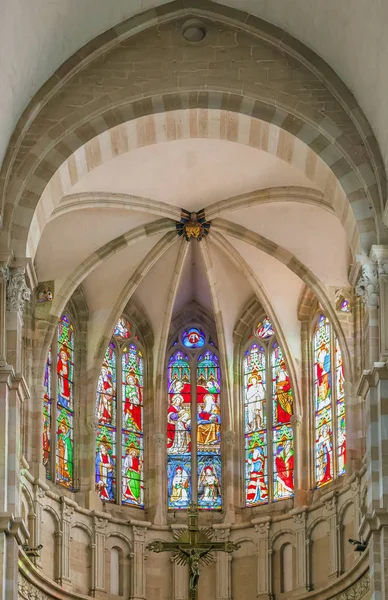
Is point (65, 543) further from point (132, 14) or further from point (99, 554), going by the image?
point (132, 14)

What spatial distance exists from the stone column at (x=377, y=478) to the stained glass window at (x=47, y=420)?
324 inches

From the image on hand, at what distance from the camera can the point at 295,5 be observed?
97.9 feet

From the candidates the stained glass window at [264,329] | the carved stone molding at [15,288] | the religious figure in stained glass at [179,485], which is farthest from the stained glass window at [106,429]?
the carved stone molding at [15,288]

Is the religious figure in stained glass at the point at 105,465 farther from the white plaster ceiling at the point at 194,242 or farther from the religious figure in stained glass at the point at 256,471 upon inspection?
the religious figure in stained glass at the point at 256,471

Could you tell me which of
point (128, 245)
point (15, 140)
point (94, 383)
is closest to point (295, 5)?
point (15, 140)

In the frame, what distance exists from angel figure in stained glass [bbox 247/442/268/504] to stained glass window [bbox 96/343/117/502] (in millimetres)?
2458

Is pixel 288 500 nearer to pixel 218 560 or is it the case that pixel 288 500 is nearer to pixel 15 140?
pixel 218 560

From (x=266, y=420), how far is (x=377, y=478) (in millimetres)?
9008

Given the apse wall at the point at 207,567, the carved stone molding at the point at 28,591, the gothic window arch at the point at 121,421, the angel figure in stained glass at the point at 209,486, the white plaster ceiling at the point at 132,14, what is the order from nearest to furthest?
the white plaster ceiling at the point at 132,14 < the carved stone molding at the point at 28,591 < the apse wall at the point at 207,567 < the gothic window arch at the point at 121,421 < the angel figure in stained glass at the point at 209,486

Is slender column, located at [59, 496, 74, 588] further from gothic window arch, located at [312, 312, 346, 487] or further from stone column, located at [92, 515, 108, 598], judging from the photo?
gothic window arch, located at [312, 312, 346, 487]

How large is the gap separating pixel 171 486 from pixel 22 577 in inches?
204

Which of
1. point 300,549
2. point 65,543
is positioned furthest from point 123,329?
point 300,549

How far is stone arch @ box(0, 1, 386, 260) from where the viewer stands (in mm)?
29656

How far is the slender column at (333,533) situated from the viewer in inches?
1348
